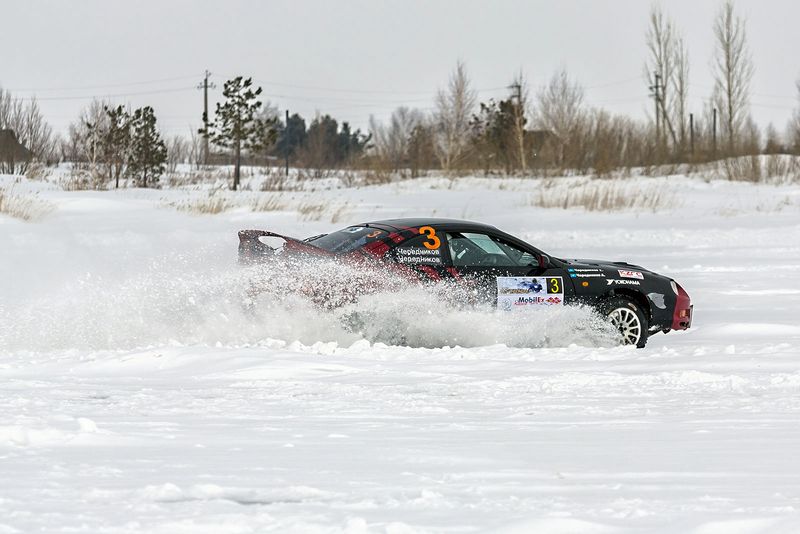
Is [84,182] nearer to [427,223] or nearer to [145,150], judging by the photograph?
[145,150]

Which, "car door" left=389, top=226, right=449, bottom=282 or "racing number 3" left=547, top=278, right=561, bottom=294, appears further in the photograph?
"racing number 3" left=547, top=278, right=561, bottom=294

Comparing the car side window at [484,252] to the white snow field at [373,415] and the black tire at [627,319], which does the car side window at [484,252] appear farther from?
the black tire at [627,319]

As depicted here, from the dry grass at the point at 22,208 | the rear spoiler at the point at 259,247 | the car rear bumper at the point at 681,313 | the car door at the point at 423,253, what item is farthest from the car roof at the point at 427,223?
the dry grass at the point at 22,208

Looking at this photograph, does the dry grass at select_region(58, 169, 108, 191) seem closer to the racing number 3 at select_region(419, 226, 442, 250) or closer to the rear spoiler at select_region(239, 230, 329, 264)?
the rear spoiler at select_region(239, 230, 329, 264)

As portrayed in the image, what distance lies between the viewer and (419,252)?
906 cm

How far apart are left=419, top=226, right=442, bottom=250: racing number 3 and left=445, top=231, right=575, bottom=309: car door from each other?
11 cm

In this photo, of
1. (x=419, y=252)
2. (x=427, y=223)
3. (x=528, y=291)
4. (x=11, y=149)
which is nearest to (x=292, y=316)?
(x=419, y=252)

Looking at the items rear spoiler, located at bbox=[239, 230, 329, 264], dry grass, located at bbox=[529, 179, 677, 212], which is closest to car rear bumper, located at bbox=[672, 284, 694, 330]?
rear spoiler, located at bbox=[239, 230, 329, 264]

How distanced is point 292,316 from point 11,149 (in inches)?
1449

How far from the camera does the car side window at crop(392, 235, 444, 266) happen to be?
29.5 feet

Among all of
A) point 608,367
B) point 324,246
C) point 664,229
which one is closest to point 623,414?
point 608,367

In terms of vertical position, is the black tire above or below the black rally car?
below

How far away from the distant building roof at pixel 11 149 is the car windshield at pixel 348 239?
35.6m

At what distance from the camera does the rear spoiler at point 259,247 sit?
8.73 meters
